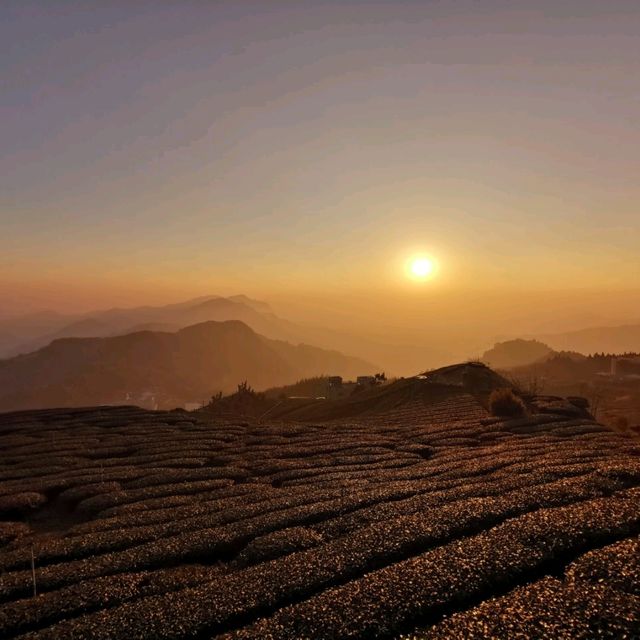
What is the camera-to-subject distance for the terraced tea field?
804 cm

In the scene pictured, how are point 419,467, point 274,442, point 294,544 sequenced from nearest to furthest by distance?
point 294,544
point 419,467
point 274,442

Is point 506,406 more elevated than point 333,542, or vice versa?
point 333,542

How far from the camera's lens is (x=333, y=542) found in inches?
452

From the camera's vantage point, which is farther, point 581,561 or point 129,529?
point 129,529

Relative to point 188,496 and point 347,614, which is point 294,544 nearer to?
point 347,614

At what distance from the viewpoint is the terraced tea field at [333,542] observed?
804 centimetres

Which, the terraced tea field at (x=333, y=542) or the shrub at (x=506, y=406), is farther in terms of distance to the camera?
the shrub at (x=506, y=406)

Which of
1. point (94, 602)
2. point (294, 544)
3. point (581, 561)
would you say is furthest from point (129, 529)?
point (581, 561)

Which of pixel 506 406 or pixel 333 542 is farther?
pixel 506 406

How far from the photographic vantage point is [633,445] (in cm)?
2034

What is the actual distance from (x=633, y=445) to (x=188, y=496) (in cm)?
1901

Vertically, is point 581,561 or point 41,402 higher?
point 581,561

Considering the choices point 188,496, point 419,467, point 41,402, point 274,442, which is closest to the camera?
point 188,496

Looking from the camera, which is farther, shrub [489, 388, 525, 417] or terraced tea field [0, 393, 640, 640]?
shrub [489, 388, 525, 417]
